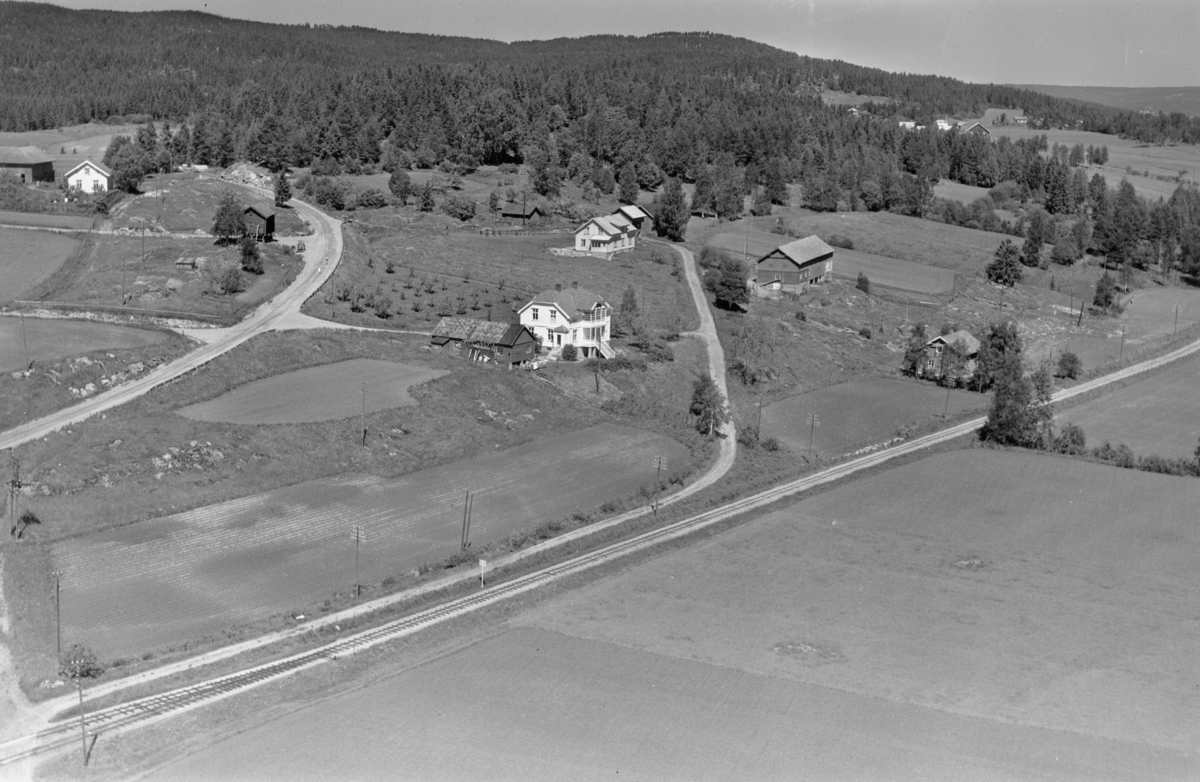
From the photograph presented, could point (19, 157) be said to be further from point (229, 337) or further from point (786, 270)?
point (786, 270)

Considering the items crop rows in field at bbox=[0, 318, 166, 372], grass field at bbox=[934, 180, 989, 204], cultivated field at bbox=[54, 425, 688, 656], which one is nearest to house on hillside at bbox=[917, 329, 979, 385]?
cultivated field at bbox=[54, 425, 688, 656]

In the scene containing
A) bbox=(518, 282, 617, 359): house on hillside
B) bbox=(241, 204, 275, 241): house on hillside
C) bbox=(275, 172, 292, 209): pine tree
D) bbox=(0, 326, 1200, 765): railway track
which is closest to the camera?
bbox=(0, 326, 1200, 765): railway track

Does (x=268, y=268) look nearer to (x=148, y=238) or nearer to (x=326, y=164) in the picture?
(x=148, y=238)

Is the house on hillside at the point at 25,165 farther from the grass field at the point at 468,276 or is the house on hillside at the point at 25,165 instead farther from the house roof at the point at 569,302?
the house roof at the point at 569,302

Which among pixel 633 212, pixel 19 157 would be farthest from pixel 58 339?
pixel 633 212

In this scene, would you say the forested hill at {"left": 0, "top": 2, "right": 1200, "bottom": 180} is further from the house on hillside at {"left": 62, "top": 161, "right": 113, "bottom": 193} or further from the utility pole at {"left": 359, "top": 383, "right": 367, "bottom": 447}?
the utility pole at {"left": 359, "top": 383, "right": 367, "bottom": 447}

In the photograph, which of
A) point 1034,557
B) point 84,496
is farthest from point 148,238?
point 1034,557

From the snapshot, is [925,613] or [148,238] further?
[148,238]

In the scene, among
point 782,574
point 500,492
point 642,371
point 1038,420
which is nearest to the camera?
point 782,574
